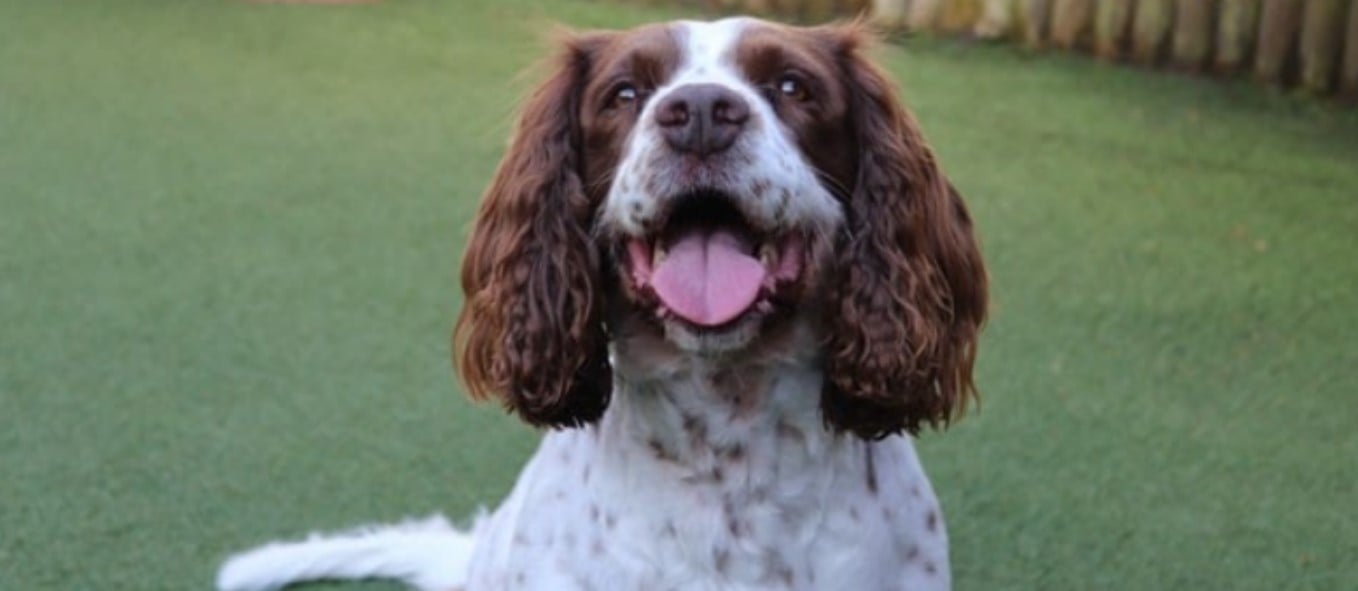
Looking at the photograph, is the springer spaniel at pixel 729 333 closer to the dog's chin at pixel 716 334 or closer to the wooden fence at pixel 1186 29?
the dog's chin at pixel 716 334

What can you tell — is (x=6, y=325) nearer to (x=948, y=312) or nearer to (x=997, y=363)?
(x=997, y=363)

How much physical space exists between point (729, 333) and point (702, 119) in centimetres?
30

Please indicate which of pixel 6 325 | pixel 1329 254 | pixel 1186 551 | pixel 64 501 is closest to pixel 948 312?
pixel 1186 551

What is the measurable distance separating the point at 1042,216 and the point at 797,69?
157 inches

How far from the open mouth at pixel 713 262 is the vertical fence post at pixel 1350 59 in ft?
19.4

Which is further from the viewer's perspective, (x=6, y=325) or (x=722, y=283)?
(x=6, y=325)

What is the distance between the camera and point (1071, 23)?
9008 millimetres

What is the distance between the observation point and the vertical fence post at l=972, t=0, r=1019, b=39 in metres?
9.17

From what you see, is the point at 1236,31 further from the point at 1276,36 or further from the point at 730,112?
the point at 730,112

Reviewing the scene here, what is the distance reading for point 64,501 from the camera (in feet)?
15.3

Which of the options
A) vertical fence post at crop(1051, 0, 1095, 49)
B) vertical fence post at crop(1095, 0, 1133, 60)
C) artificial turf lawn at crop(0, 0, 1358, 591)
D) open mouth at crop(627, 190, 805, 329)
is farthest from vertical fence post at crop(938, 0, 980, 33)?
open mouth at crop(627, 190, 805, 329)

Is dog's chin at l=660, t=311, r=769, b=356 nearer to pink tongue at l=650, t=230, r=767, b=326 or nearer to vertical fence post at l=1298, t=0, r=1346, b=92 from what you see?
pink tongue at l=650, t=230, r=767, b=326

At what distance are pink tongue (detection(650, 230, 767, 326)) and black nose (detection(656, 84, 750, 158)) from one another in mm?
155

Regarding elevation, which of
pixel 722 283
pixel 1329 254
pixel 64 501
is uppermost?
pixel 1329 254
